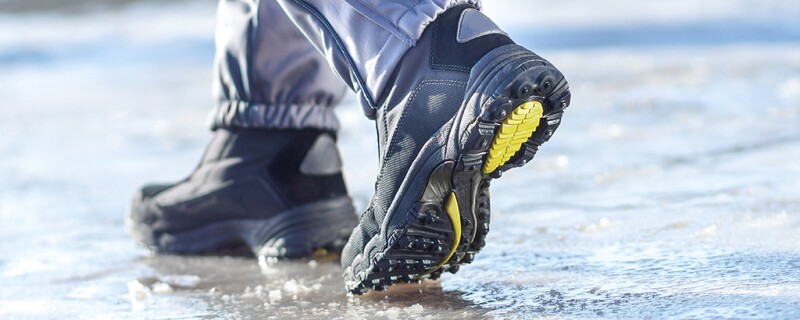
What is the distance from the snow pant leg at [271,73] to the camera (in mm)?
1855

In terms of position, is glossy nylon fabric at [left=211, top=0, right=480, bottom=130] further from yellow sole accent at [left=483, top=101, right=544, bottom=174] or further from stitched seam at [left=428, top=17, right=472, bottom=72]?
yellow sole accent at [left=483, top=101, right=544, bottom=174]

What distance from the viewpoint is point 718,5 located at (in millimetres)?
6348

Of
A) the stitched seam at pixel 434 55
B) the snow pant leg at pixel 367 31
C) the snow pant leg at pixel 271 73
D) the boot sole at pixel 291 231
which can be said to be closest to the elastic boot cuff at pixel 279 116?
the snow pant leg at pixel 271 73

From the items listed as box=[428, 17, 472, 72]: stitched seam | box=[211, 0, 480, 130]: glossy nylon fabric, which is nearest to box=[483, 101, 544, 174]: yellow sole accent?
box=[428, 17, 472, 72]: stitched seam

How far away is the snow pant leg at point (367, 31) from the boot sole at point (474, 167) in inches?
4.6

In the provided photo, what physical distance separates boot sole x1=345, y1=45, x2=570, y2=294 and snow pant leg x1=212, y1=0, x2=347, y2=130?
42cm

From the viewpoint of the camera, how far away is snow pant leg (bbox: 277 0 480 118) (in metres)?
1.45

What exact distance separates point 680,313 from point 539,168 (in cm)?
122

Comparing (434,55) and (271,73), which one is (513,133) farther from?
(271,73)

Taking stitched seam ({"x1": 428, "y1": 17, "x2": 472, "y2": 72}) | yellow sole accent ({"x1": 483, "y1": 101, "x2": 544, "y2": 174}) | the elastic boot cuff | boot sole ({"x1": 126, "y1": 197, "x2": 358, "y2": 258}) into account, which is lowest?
boot sole ({"x1": 126, "y1": 197, "x2": 358, "y2": 258})

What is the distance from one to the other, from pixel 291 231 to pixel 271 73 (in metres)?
0.26

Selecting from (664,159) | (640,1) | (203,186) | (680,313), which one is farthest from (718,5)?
(680,313)

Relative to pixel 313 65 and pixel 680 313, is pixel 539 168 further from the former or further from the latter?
pixel 680 313

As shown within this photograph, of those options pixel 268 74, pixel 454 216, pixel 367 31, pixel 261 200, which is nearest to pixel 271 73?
pixel 268 74
